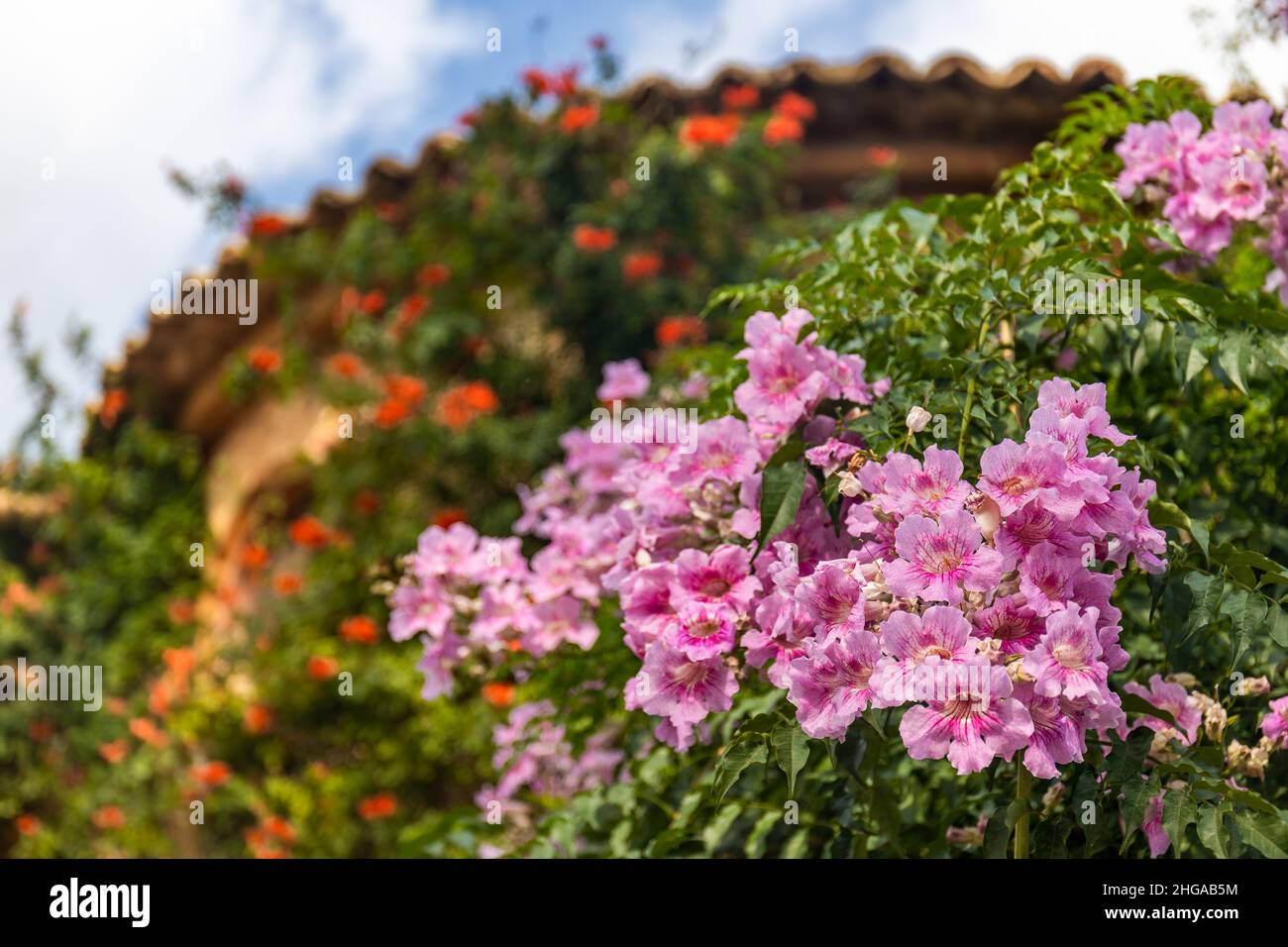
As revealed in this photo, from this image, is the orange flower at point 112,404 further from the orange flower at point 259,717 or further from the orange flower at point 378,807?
the orange flower at point 378,807

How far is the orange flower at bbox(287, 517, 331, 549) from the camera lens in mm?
5957

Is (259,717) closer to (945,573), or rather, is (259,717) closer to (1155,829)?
(1155,829)

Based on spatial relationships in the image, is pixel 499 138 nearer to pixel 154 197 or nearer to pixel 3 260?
pixel 154 197

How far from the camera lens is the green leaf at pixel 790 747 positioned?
1.51 metres

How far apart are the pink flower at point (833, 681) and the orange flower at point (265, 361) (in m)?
5.46

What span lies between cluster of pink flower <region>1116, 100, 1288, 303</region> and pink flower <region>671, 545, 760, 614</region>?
100cm

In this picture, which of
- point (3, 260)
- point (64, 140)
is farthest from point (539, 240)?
point (3, 260)

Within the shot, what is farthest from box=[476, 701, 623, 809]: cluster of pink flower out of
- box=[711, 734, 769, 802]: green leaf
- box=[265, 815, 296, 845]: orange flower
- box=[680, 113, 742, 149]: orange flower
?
box=[680, 113, 742, 149]: orange flower

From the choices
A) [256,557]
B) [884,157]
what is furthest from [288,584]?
[884,157]

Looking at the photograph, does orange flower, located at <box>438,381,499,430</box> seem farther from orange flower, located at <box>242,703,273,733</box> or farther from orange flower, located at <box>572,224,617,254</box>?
orange flower, located at <box>242,703,273,733</box>

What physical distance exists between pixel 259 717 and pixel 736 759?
4.69 m

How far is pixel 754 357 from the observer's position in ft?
5.86

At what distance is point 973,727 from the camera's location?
4.61 ft

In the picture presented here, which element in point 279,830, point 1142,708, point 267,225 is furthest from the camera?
point 267,225
